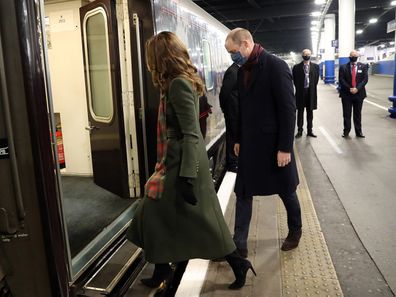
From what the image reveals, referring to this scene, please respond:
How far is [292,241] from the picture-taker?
11.6ft

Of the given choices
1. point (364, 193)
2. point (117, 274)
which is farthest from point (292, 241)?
point (364, 193)

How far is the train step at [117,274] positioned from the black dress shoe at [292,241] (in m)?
1.22

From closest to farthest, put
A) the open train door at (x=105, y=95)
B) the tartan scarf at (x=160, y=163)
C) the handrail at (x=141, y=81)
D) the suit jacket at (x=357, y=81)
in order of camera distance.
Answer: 1. the tartan scarf at (x=160, y=163)
2. the handrail at (x=141, y=81)
3. the open train door at (x=105, y=95)
4. the suit jacket at (x=357, y=81)

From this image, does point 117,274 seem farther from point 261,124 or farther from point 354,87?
point 354,87

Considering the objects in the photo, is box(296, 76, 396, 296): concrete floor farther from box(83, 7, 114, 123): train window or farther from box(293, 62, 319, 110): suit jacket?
box(83, 7, 114, 123): train window

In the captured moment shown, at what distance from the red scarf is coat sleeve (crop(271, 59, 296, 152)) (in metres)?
0.14

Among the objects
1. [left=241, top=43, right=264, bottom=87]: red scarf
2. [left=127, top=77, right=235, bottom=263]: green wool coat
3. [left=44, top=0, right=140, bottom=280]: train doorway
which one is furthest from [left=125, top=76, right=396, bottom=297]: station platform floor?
[left=241, top=43, right=264, bottom=87]: red scarf

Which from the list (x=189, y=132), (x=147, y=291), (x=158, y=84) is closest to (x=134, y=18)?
(x=158, y=84)

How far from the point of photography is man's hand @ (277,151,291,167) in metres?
3.08

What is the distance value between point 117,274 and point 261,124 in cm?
156

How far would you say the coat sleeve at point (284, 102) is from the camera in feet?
9.94

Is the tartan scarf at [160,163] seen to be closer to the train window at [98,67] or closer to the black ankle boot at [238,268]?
the black ankle boot at [238,268]

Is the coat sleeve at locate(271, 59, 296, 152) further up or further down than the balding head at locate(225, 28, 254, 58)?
further down

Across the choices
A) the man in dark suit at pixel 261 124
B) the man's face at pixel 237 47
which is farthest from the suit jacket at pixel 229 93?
the man's face at pixel 237 47
